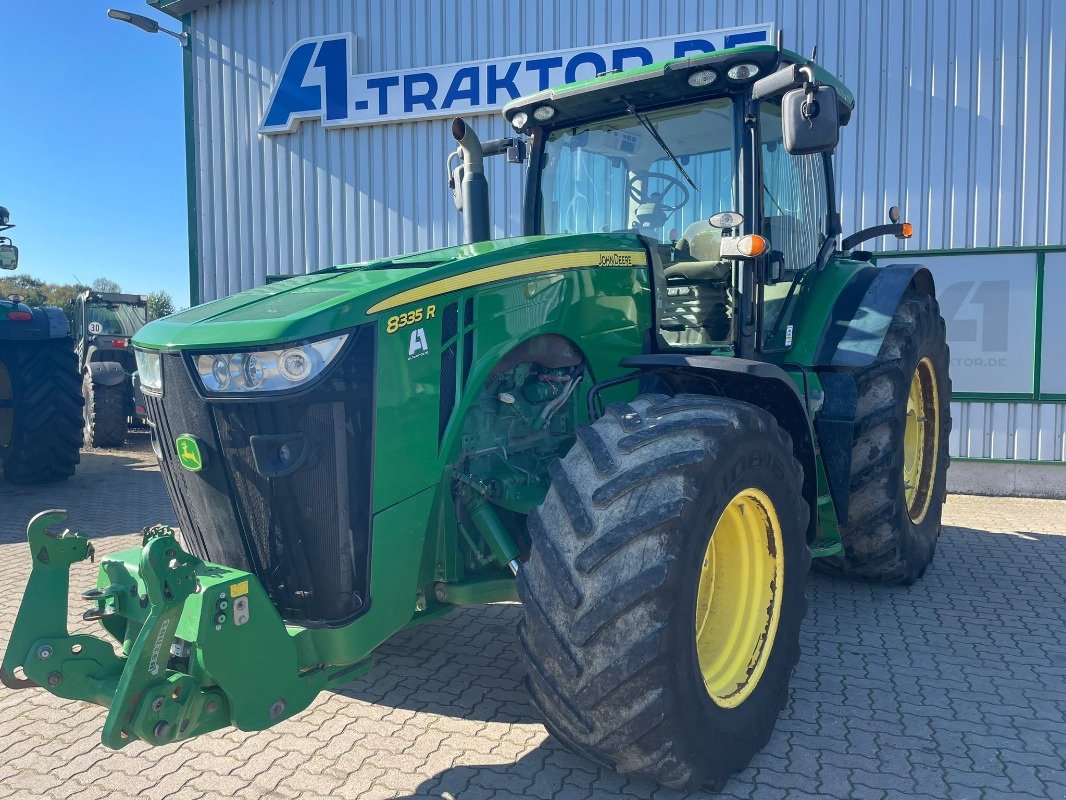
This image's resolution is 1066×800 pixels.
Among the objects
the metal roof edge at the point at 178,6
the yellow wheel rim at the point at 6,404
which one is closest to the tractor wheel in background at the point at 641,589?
the yellow wheel rim at the point at 6,404

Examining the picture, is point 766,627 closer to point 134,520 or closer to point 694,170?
point 694,170

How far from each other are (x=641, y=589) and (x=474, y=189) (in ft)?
7.38

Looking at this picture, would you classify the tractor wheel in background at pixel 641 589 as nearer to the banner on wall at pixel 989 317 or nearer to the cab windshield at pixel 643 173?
the cab windshield at pixel 643 173

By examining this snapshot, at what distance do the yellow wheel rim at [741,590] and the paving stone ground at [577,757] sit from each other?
0.36 meters

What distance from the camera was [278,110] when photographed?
32.9ft

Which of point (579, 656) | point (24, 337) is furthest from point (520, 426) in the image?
point (24, 337)

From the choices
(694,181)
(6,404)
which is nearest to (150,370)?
(694,181)

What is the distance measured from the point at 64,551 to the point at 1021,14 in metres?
8.27

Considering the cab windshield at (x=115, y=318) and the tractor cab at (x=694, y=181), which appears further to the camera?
Result: the cab windshield at (x=115, y=318)

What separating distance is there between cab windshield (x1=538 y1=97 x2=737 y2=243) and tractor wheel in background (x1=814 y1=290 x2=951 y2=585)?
4.15 feet

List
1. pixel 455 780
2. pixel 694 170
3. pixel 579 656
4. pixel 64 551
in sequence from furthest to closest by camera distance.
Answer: pixel 694 170 < pixel 455 780 < pixel 64 551 < pixel 579 656

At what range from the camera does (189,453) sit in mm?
2615

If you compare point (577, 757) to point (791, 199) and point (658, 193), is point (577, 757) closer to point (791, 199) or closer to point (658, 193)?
point (658, 193)

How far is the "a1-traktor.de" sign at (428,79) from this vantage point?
27.5ft
